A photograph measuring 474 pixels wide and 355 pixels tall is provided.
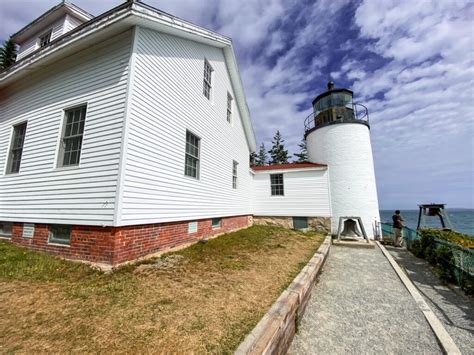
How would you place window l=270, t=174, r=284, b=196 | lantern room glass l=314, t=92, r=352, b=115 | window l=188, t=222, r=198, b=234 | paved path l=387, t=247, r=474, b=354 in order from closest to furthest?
paved path l=387, t=247, r=474, b=354, window l=188, t=222, r=198, b=234, window l=270, t=174, r=284, b=196, lantern room glass l=314, t=92, r=352, b=115

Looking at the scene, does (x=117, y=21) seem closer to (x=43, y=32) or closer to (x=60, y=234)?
(x=60, y=234)

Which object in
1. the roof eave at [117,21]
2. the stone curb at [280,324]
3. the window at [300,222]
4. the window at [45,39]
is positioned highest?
the window at [45,39]

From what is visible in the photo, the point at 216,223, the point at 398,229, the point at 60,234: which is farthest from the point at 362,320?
the point at 398,229

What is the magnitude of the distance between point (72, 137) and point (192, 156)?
3272mm

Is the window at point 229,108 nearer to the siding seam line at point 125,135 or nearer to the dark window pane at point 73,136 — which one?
the siding seam line at point 125,135

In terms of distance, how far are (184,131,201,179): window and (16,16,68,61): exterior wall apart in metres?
7.10

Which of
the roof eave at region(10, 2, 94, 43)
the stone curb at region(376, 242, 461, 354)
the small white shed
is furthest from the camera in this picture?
the small white shed

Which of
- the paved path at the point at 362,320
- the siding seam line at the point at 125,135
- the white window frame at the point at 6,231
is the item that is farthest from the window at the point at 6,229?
the paved path at the point at 362,320

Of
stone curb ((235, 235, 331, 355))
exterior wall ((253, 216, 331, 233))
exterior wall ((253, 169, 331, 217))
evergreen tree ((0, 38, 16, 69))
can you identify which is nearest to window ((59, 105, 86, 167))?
stone curb ((235, 235, 331, 355))

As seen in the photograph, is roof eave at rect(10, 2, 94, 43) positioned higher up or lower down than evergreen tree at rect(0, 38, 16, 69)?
lower down

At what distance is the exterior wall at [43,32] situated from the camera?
348 inches

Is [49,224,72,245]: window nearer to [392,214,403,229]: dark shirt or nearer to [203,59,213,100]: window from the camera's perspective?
[203,59,213,100]: window

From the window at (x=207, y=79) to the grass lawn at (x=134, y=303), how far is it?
6.55 meters

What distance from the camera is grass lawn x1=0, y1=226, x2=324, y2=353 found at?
2393 mm
